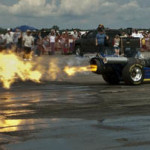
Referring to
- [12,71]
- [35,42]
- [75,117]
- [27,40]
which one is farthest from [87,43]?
[75,117]

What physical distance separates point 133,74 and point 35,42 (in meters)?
18.1

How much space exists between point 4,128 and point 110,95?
495cm

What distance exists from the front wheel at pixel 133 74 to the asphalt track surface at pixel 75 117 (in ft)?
0.80

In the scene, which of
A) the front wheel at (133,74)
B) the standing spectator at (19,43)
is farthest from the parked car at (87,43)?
the front wheel at (133,74)

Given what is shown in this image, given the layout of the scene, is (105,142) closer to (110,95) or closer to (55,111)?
(55,111)

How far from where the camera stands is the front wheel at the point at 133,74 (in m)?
14.9

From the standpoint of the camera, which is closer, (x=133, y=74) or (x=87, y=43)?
(x=133, y=74)

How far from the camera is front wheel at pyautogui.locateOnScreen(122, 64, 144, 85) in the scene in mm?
14898

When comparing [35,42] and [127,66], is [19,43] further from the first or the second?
[127,66]

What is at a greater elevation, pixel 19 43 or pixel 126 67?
pixel 19 43

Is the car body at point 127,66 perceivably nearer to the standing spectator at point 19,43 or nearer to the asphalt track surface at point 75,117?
the asphalt track surface at point 75,117

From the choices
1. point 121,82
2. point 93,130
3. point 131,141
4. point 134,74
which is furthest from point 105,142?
point 121,82

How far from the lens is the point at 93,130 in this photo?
25.8 feet

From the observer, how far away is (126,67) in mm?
14977
